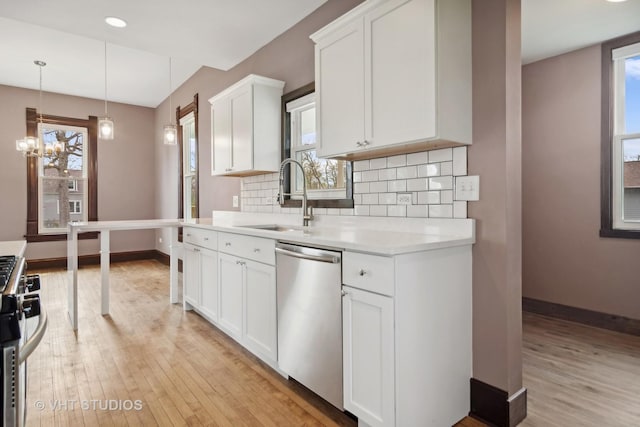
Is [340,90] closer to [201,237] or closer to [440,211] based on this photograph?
[440,211]

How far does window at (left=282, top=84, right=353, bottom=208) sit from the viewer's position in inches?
113

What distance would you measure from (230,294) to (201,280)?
2.12ft

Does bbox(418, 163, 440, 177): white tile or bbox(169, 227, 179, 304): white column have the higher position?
bbox(418, 163, 440, 177): white tile

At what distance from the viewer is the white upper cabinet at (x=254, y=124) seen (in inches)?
128

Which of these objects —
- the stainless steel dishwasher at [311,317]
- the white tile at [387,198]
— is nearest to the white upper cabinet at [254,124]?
the white tile at [387,198]

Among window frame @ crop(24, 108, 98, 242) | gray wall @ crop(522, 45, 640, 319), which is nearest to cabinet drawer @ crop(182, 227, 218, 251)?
gray wall @ crop(522, 45, 640, 319)

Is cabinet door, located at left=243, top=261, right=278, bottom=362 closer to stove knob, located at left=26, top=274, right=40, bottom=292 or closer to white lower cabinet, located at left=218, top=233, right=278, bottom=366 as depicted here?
white lower cabinet, located at left=218, top=233, right=278, bottom=366

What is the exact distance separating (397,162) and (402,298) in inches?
41.7

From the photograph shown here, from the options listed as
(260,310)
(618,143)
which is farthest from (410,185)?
(618,143)

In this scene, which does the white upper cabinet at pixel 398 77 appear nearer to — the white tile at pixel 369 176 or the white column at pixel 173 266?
the white tile at pixel 369 176

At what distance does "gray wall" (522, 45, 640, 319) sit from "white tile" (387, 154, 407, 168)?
203cm

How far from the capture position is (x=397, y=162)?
230 cm

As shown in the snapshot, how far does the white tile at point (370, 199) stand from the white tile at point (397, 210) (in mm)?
136

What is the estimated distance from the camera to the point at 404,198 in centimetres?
226
